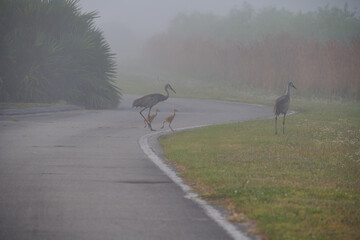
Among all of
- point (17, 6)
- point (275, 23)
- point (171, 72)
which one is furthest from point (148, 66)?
point (17, 6)

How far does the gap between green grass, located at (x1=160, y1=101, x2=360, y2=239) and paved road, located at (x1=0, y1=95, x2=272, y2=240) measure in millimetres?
626

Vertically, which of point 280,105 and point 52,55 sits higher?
point 52,55

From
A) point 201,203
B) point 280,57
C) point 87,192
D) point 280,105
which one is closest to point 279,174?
point 201,203

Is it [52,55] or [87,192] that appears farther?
[52,55]

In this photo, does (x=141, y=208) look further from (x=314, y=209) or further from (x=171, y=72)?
(x=171, y=72)

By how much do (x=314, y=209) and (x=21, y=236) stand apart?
3.40 meters

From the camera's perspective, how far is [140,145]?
1426cm

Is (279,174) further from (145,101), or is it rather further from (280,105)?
(145,101)

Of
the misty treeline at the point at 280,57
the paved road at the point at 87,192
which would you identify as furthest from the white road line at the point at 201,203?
the misty treeline at the point at 280,57

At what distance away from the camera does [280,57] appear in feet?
130

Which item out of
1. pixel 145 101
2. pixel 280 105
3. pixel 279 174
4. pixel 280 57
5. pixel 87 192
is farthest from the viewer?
pixel 280 57

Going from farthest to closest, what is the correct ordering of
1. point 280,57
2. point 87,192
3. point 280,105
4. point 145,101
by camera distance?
point 280,57 < point 145,101 < point 280,105 < point 87,192

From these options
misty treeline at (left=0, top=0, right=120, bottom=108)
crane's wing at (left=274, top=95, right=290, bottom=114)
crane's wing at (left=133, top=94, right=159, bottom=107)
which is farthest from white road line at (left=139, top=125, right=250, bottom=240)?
misty treeline at (left=0, top=0, right=120, bottom=108)

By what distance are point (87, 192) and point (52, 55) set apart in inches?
776
